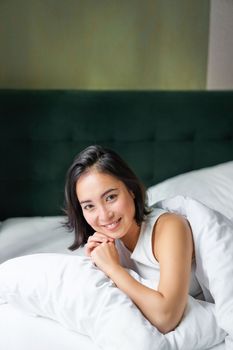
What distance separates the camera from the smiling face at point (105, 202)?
4.00ft

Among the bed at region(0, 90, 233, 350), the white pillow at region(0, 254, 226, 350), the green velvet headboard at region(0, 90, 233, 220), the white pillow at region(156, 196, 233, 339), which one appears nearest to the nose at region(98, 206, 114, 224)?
the white pillow at region(0, 254, 226, 350)

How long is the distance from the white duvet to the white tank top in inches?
1.8

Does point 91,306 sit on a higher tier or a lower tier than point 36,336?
higher

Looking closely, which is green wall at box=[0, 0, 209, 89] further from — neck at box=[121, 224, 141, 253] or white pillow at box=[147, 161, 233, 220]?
neck at box=[121, 224, 141, 253]

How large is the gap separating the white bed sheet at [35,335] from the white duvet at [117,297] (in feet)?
0.06

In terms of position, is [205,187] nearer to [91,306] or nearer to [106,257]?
[106,257]

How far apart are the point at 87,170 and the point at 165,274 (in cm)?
33

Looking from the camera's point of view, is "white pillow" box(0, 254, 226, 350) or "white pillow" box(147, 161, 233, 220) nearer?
"white pillow" box(0, 254, 226, 350)

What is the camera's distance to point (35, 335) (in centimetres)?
119

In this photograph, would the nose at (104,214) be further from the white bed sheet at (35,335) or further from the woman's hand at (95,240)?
the white bed sheet at (35,335)

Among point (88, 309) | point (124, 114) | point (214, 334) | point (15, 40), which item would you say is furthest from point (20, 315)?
point (15, 40)

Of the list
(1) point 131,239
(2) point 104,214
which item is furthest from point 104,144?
(2) point 104,214

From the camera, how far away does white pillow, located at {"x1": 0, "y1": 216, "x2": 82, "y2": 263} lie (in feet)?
5.92

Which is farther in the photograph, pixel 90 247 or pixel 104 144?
pixel 104 144
